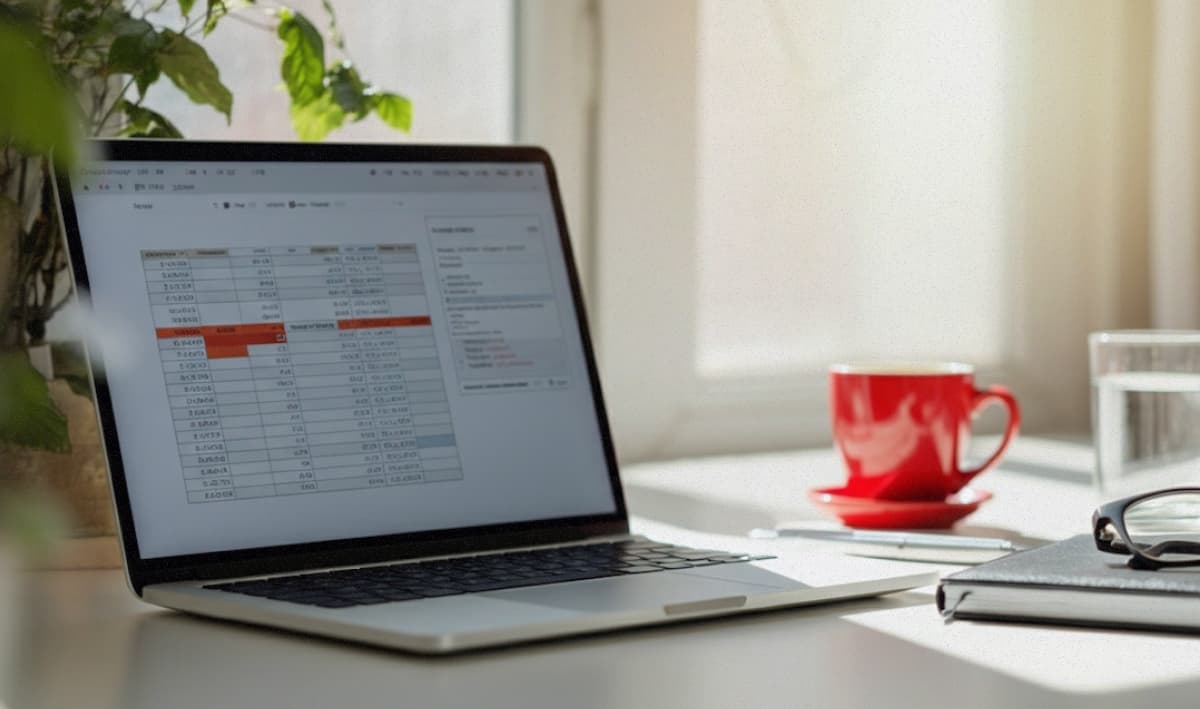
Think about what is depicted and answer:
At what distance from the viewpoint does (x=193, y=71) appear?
0.89 m

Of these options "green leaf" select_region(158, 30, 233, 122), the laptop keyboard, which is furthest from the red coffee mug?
"green leaf" select_region(158, 30, 233, 122)

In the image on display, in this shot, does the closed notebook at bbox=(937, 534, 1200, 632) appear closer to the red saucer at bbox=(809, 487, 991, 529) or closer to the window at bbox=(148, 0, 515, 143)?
the red saucer at bbox=(809, 487, 991, 529)

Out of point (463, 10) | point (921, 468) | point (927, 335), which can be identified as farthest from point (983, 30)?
point (921, 468)

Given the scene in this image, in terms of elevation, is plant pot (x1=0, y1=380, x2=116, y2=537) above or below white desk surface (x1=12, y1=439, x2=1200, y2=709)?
above

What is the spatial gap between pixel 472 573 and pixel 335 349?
0.57 ft

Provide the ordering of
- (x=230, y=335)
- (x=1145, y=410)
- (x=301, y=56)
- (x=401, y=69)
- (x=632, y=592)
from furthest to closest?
(x=401, y=69) → (x=1145, y=410) → (x=301, y=56) → (x=230, y=335) → (x=632, y=592)

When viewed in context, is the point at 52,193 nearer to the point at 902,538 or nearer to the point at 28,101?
the point at 902,538

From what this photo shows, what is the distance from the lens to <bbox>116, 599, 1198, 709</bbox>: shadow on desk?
21.7 inches

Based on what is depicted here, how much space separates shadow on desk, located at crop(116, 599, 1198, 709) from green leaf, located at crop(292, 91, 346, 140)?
42cm


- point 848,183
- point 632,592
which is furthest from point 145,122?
point 848,183

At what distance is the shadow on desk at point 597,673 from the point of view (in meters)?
0.55

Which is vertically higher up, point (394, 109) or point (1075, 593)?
point (394, 109)

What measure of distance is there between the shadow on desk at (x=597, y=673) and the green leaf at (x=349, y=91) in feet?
1.33

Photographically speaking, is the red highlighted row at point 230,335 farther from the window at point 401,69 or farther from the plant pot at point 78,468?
the window at point 401,69
